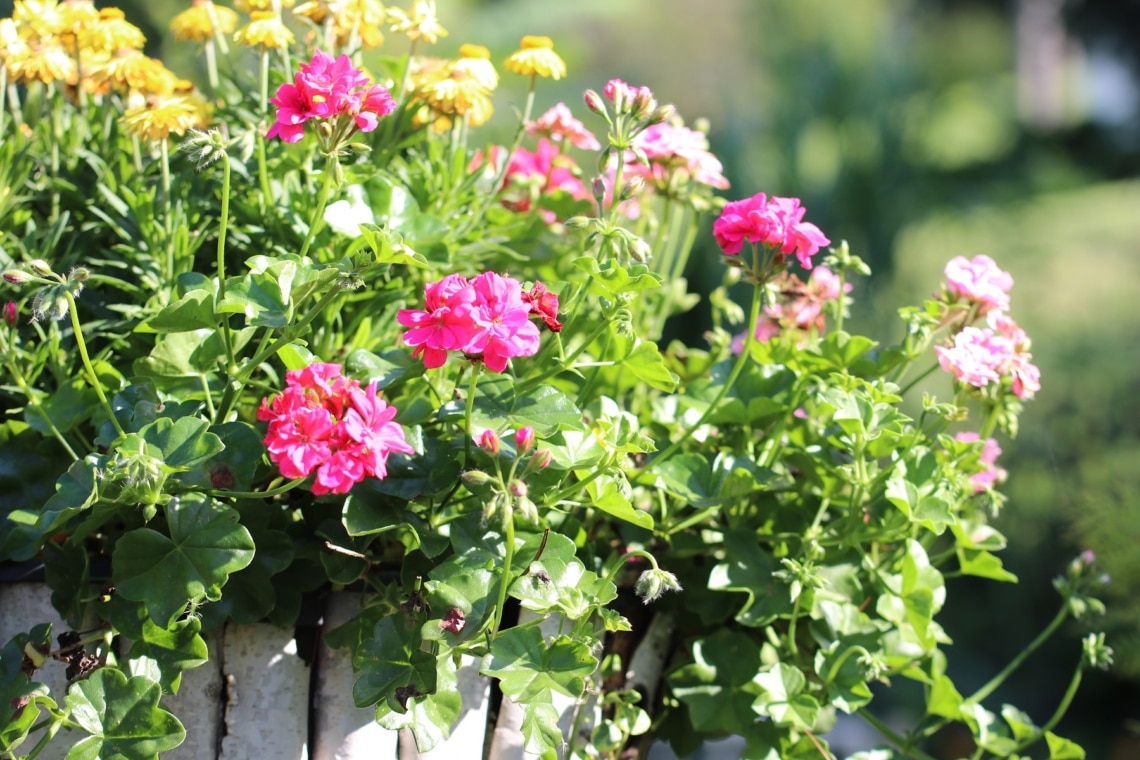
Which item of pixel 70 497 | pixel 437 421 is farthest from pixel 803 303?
pixel 70 497


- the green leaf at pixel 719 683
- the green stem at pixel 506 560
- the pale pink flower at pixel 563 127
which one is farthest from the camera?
the pale pink flower at pixel 563 127

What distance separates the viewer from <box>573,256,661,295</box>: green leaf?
0.64m

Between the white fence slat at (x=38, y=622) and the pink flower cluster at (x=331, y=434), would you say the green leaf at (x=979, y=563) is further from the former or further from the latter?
the white fence slat at (x=38, y=622)

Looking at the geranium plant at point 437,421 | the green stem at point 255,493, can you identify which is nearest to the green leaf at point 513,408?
the geranium plant at point 437,421

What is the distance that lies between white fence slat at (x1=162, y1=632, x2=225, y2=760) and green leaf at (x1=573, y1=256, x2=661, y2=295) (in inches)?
12.8

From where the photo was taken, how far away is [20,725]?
2.00ft

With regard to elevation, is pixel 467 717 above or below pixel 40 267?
below

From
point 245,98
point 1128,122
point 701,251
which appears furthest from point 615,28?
point 245,98

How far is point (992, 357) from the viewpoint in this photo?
753 mm

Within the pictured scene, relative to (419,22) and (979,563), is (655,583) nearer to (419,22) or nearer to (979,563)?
(979,563)

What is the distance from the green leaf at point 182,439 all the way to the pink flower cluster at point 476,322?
13 cm

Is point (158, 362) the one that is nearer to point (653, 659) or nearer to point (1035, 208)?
point (653, 659)

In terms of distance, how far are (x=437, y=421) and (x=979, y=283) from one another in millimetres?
428

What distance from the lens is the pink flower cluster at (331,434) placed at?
0.56 meters
